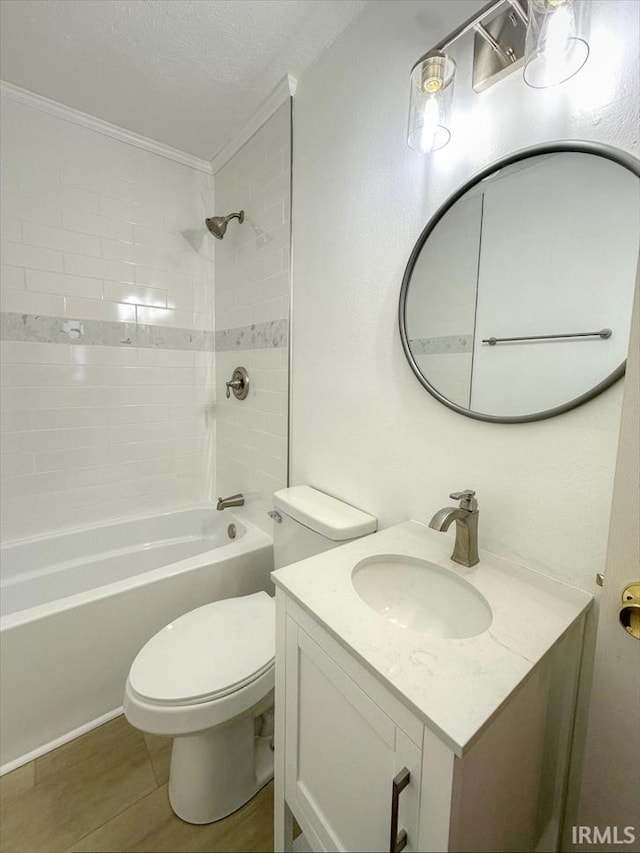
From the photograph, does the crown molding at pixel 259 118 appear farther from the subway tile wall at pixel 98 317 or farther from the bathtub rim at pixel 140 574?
the bathtub rim at pixel 140 574

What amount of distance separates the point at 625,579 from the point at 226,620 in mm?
1119

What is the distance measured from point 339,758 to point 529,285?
1.07 m

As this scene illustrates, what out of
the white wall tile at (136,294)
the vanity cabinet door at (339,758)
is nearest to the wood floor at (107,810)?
the vanity cabinet door at (339,758)

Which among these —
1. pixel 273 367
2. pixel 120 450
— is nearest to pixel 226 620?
pixel 273 367

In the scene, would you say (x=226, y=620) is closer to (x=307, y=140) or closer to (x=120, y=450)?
(x=120, y=450)

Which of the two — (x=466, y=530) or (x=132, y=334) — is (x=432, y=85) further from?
(x=132, y=334)

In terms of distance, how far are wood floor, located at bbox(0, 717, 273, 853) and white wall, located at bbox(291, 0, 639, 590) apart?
1.01 metres

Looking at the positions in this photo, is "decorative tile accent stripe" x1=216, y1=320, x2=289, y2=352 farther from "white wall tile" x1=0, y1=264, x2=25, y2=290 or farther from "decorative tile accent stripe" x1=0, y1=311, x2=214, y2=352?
"white wall tile" x1=0, y1=264, x2=25, y2=290

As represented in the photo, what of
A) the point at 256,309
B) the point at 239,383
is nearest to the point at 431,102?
the point at 256,309

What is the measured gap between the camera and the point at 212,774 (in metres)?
1.08

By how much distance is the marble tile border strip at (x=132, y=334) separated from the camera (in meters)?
1.69

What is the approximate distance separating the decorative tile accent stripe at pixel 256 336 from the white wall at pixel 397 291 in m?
0.11

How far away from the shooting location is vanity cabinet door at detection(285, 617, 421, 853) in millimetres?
575

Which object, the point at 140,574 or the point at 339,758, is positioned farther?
the point at 140,574
